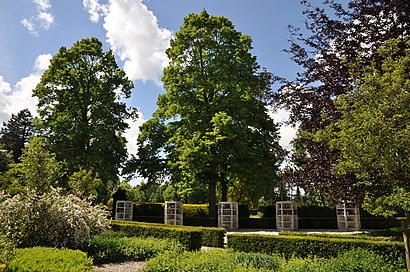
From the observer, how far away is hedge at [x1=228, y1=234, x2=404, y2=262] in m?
7.16

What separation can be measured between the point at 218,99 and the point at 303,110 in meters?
8.76

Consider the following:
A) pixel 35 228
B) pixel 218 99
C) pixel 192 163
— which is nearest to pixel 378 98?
pixel 35 228

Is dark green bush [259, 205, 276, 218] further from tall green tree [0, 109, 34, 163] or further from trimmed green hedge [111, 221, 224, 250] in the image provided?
tall green tree [0, 109, 34, 163]

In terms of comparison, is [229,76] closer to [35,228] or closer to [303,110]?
[303,110]

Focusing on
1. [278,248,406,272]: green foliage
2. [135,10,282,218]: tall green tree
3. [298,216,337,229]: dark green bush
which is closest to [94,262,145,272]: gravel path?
[278,248,406,272]: green foliage

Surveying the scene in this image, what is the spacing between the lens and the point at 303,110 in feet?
32.6

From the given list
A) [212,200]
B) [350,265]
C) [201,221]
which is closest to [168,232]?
[350,265]

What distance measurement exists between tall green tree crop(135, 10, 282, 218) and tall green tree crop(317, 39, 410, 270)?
32.6 feet

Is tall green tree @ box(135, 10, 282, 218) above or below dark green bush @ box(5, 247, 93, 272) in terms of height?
above

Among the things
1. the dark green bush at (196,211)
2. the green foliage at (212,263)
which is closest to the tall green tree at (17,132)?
the dark green bush at (196,211)

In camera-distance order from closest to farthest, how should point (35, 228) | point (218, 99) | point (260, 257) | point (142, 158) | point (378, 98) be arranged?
point (378, 98) < point (260, 257) < point (35, 228) < point (218, 99) < point (142, 158)

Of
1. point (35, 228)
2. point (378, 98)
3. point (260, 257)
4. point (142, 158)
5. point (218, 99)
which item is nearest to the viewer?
point (378, 98)

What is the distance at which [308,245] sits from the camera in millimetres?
8438

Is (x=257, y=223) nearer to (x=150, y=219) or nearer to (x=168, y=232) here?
(x=150, y=219)
